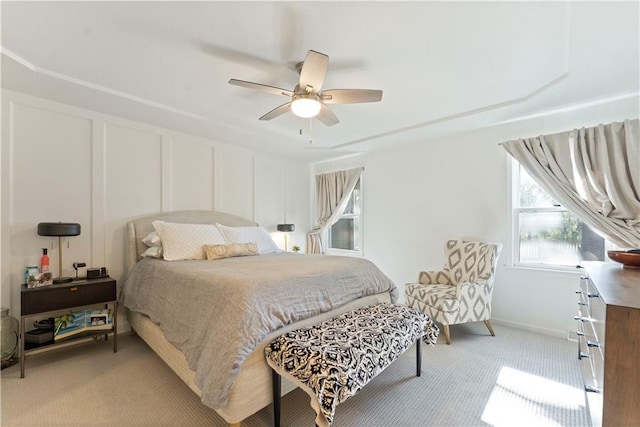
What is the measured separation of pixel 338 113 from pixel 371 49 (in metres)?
1.20

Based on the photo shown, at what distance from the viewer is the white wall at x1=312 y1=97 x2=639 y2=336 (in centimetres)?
298

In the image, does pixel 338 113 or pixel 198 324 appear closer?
pixel 198 324

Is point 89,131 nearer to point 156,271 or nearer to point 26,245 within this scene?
point 26,245

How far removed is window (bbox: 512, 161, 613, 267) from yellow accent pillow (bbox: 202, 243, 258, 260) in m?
3.11

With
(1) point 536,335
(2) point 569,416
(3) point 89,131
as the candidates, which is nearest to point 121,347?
(3) point 89,131

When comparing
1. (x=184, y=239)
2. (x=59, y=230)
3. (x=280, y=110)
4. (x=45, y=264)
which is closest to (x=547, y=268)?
(x=280, y=110)

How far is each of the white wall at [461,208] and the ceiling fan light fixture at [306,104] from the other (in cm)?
241

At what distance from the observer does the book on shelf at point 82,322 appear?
8.08 feet

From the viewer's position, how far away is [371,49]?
1.96 m

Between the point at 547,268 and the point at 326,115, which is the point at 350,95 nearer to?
the point at 326,115

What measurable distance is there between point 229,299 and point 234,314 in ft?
0.39

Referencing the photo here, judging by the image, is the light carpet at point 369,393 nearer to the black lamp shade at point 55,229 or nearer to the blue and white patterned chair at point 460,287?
the blue and white patterned chair at point 460,287

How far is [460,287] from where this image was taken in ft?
9.46

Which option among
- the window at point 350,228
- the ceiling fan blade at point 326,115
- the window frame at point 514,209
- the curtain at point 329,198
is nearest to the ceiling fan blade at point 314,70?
the ceiling fan blade at point 326,115
